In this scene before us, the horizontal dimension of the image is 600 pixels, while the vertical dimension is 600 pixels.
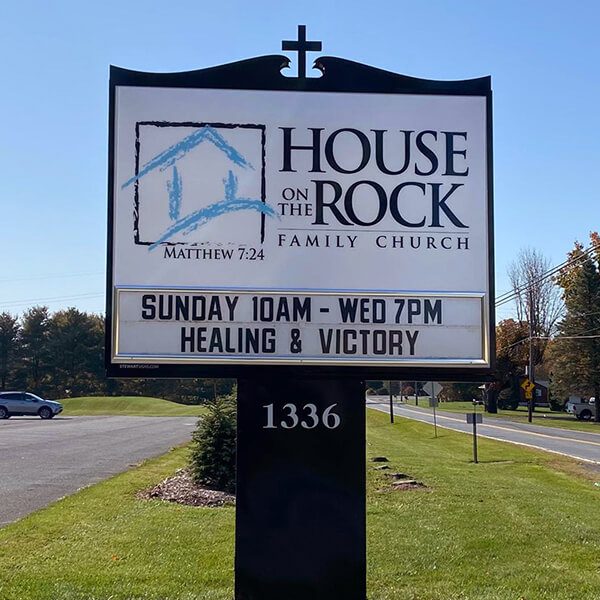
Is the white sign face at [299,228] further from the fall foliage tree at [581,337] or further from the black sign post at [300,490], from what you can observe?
the fall foliage tree at [581,337]

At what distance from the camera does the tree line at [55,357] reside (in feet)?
251

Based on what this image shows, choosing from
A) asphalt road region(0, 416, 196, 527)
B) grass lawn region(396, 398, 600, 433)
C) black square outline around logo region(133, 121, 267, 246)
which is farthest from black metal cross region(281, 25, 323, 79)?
grass lawn region(396, 398, 600, 433)

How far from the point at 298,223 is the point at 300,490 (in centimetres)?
178

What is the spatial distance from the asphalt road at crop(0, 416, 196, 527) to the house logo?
606 cm

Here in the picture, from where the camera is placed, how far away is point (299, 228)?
17.2 feet

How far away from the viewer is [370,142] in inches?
209

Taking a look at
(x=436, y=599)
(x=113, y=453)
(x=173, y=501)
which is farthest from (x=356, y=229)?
(x=113, y=453)

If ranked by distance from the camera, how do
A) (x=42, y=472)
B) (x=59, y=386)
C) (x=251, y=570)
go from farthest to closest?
(x=59, y=386)
(x=42, y=472)
(x=251, y=570)

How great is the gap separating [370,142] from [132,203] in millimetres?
1655

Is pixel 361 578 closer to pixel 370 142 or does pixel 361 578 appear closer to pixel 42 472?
pixel 370 142

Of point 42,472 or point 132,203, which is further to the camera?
point 42,472

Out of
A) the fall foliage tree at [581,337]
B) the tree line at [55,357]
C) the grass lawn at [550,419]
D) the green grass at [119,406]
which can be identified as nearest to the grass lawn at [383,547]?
the grass lawn at [550,419]

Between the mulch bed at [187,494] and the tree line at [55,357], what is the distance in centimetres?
6464

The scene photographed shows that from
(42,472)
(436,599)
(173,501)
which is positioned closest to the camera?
(436,599)
